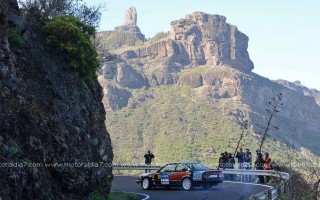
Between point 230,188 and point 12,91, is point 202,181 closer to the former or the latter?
→ point 230,188

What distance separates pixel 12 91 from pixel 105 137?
545 centimetres

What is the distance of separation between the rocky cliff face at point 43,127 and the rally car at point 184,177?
19.0 ft

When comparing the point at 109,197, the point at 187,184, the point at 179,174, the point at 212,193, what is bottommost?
the point at 212,193

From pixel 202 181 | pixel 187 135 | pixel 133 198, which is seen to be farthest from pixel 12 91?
pixel 187 135

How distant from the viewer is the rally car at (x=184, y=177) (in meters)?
21.7

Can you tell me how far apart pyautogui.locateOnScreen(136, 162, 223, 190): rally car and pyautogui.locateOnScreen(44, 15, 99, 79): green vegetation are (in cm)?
760

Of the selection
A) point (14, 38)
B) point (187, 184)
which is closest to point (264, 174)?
point (187, 184)

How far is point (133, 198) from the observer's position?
1814 cm

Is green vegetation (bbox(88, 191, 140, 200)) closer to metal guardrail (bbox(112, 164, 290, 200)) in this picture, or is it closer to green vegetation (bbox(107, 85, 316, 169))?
metal guardrail (bbox(112, 164, 290, 200))

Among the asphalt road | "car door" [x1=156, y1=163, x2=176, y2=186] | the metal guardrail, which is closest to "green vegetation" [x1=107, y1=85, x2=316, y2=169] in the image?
the metal guardrail

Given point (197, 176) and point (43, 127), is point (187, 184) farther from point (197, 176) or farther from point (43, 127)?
point (43, 127)

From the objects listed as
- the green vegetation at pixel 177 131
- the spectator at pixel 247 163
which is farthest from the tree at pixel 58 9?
the green vegetation at pixel 177 131

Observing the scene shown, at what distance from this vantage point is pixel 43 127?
12.8 metres

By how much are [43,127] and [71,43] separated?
438 cm
